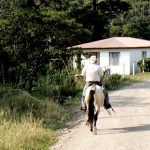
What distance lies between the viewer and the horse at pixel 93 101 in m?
12.8

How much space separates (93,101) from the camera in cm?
1296

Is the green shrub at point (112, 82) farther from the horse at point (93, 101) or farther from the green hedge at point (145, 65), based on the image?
the horse at point (93, 101)

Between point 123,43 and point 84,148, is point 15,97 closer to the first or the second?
point 84,148

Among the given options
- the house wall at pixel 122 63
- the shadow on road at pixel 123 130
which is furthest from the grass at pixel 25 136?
the house wall at pixel 122 63

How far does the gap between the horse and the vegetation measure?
1.03 metres

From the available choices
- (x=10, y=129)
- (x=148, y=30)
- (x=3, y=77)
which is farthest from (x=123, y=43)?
(x=10, y=129)

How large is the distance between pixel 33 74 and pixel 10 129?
10.1m

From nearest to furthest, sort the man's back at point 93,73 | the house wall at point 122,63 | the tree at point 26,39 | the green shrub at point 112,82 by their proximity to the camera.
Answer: the man's back at point 93,73, the tree at point 26,39, the green shrub at point 112,82, the house wall at point 122,63

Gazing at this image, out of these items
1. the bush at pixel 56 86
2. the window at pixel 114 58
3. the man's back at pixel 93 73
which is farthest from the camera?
the window at pixel 114 58

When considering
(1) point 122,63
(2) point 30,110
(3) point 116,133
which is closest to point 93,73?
(3) point 116,133

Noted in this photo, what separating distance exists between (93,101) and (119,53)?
32790 mm

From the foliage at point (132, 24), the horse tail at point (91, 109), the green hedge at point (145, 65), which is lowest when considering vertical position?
the horse tail at point (91, 109)

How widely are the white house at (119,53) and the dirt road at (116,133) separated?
26.5 m

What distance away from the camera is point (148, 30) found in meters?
64.3
